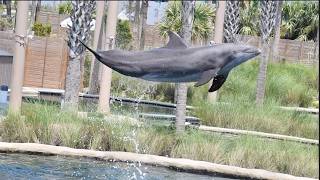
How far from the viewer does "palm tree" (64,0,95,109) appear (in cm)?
1678

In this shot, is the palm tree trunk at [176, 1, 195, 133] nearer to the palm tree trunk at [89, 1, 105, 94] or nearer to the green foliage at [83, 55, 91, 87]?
the palm tree trunk at [89, 1, 105, 94]

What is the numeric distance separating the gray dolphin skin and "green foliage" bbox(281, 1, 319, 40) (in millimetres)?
37465

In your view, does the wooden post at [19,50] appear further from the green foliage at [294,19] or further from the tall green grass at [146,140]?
the green foliage at [294,19]

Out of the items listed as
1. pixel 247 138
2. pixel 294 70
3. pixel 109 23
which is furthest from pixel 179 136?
pixel 294 70

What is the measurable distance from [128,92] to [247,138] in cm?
1281

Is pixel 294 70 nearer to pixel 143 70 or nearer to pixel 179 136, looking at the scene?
pixel 179 136

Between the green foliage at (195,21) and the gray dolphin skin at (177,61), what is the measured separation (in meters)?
25.3

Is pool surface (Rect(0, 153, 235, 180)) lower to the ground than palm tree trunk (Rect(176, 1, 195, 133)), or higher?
lower

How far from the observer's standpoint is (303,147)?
11836 millimetres

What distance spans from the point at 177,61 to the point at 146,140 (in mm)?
7188

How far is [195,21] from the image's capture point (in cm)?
3247

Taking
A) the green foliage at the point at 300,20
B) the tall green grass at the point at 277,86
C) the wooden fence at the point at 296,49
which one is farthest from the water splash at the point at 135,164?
the green foliage at the point at 300,20

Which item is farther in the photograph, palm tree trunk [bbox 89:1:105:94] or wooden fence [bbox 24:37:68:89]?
wooden fence [bbox 24:37:68:89]

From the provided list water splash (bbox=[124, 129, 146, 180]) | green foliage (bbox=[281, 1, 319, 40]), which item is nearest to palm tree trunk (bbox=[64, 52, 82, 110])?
water splash (bbox=[124, 129, 146, 180])
